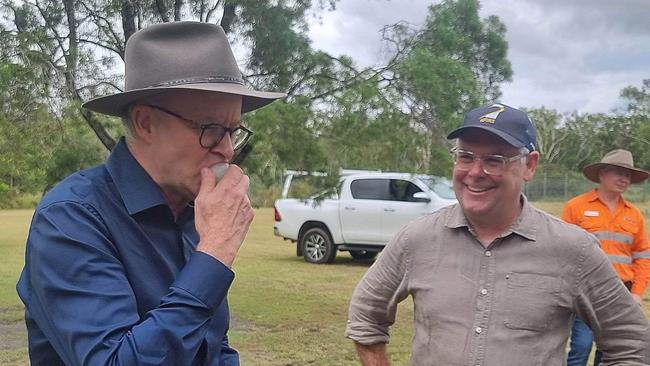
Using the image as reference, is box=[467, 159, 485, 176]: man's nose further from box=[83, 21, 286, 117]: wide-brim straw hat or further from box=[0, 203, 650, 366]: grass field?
box=[0, 203, 650, 366]: grass field

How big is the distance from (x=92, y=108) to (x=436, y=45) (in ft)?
19.3

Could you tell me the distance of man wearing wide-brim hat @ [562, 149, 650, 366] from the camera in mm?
5676

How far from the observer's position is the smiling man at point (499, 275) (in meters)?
2.58

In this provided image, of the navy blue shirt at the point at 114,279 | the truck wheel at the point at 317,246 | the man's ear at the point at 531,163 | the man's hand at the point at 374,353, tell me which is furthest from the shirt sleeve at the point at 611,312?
the truck wheel at the point at 317,246

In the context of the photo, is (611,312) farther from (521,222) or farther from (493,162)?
(493,162)

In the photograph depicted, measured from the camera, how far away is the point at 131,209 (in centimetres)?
171

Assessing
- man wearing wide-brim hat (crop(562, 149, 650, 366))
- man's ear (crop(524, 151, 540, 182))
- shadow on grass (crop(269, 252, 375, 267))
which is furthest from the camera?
shadow on grass (crop(269, 252, 375, 267))

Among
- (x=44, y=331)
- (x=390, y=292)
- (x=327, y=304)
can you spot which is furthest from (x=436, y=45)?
(x=44, y=331)

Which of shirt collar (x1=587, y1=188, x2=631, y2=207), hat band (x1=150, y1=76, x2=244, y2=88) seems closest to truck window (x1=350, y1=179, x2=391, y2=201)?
shirt collar (x1=587, y1=188, x2=631, y2=207)

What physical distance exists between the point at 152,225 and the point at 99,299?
0.34m

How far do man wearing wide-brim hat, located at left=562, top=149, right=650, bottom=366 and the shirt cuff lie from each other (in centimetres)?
453

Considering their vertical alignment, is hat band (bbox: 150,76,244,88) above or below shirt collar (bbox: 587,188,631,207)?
above

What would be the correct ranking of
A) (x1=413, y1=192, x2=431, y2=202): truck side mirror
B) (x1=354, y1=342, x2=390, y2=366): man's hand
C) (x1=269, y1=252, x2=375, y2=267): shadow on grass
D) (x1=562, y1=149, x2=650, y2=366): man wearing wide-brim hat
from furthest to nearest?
(x1=269, y1=252, x2=375, y2=267): shadow on grass < (x1=413, y1=192, x2=431, y2=202): truck side mirror < (x1=562, y1=149, x2=650, y2=366): man wearing wide-brim hat < (x1=354, y1=342, x2=390, y2=366): man's hand

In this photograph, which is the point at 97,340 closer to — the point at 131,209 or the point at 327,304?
the point at 131,209
